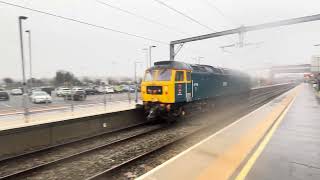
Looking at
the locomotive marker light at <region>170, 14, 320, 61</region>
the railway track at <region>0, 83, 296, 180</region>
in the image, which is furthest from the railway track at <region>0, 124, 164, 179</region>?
the locomotive marker light at <region>170, 14, 320, 61</region>

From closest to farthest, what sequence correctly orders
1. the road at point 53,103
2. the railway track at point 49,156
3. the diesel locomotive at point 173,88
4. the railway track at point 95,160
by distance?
the railway track at point 95,160, the railway track at point 49,156, the diesel locomotive at point 173,88, the road at point 53,103

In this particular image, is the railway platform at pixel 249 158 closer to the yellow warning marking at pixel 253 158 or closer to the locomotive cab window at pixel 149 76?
the yellow warning marking at pixel 253 158

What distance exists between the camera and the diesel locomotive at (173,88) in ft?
47.8

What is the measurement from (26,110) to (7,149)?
5144mm

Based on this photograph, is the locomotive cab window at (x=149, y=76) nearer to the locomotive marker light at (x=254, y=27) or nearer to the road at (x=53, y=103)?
the road at (x=53, y=103)

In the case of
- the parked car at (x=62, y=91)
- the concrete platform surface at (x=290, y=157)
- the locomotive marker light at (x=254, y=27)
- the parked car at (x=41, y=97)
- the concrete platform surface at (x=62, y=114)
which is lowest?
the concrete platform surface at (x=290, y=157)

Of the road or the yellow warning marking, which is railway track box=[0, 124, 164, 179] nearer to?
the yellow warning marking

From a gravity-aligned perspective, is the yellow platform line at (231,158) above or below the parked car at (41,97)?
below

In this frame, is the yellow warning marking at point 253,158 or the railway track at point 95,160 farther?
the railway track at point 95,160

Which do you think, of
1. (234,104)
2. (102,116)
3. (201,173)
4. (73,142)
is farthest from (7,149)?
(234,104)

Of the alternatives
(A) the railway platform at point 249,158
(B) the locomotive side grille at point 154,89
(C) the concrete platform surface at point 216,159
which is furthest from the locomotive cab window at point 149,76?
(C) the concrete platform surface at point 216,159

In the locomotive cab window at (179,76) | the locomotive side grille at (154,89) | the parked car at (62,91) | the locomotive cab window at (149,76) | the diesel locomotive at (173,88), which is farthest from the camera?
the parked car at (62,91)

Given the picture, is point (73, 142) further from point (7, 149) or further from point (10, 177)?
point (10, 177)

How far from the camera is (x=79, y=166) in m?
8.02
